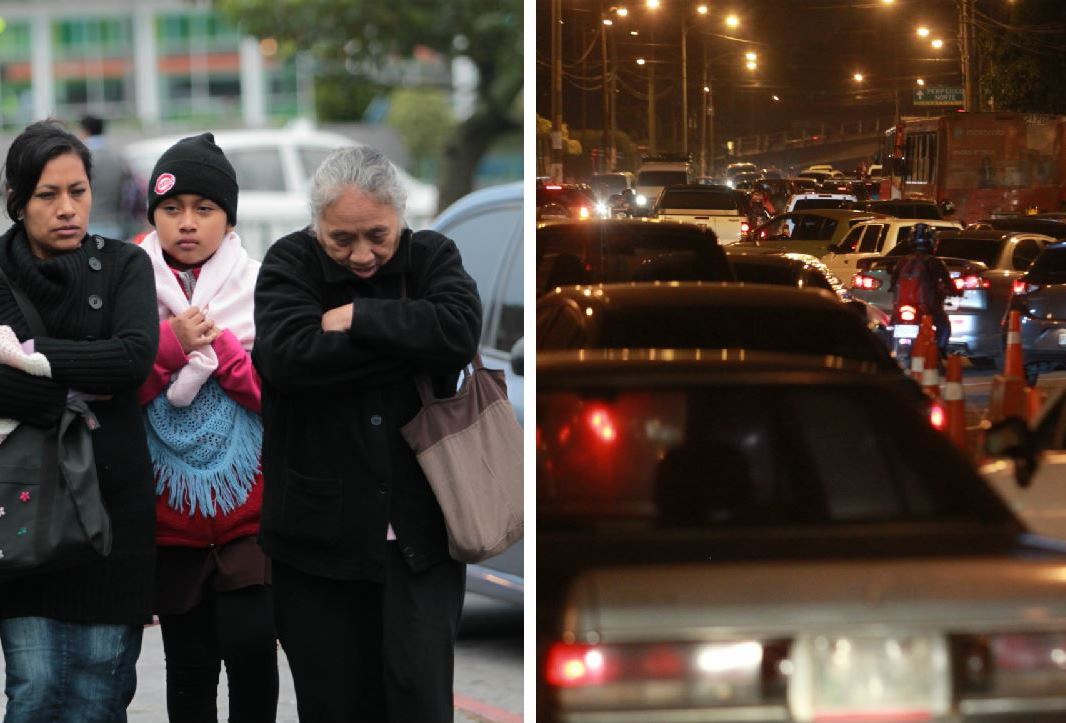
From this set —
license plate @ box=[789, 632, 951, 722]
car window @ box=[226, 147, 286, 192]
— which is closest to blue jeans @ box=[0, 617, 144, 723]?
license plate @ box=[789, 632, 951, 722]

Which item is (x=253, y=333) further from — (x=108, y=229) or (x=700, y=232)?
(x=108, y=229)

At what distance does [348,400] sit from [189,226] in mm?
746

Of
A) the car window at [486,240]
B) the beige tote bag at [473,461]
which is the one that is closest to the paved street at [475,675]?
the car window at [486,240]

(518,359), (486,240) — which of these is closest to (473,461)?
(518,359)

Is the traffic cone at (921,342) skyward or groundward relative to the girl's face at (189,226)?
groundward

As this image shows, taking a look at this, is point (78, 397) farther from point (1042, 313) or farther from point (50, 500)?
point (1042, 313)

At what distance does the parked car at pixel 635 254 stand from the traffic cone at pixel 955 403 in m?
0.46

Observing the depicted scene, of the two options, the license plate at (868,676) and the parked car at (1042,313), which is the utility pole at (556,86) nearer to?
the parked car at (1042,313)

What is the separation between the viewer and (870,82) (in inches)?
123

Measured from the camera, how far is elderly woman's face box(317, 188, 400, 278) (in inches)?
123

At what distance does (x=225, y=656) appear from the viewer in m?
3.62

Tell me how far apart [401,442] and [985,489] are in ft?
3.59

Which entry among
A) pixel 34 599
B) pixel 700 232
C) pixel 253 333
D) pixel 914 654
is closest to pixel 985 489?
pixel 914 654

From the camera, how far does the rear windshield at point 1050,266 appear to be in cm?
319
